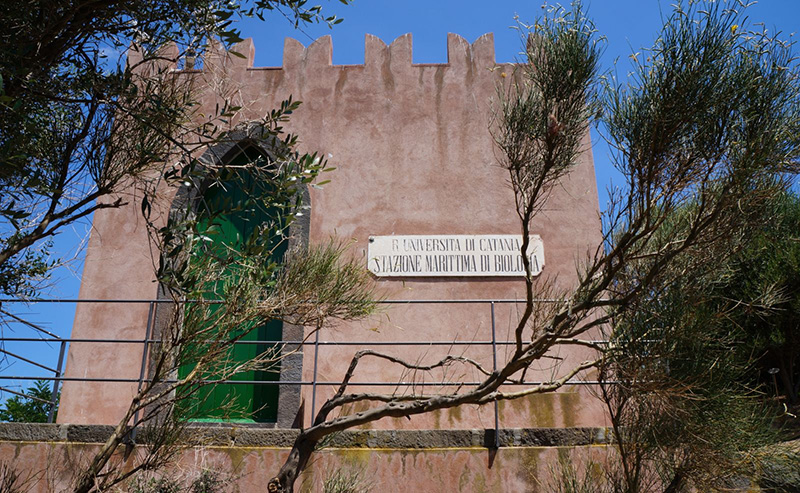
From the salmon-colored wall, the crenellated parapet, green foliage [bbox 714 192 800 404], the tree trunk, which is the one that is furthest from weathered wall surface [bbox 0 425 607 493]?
green foliage [bbox 714 192 800 404]

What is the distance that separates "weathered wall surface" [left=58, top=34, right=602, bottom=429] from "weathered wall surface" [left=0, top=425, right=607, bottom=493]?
1.11 m

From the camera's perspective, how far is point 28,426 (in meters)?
4.74

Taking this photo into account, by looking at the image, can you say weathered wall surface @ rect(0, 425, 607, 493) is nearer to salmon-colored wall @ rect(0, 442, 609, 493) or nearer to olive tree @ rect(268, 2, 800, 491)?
salmon-colored wall @ rect(0, 442, 609, 493)

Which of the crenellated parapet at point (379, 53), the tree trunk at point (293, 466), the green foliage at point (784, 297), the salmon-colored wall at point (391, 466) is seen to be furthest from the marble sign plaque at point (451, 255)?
the green foliage at point (784, 297)

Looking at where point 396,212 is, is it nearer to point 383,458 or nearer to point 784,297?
point 383,458

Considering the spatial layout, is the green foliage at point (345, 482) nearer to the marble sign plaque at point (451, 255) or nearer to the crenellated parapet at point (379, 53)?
the marble sign plaque at point (451, 255)

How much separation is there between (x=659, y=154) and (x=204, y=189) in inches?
194

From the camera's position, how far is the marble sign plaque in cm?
675

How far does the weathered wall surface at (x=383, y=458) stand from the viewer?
14.8 ft

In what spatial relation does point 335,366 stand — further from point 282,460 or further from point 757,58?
point 757,58

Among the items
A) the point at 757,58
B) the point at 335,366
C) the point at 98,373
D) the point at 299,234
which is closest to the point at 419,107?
the point at 299,234

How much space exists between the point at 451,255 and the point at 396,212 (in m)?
0.72

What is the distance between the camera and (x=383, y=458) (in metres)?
4.56

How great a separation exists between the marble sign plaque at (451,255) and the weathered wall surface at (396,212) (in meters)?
0.08
